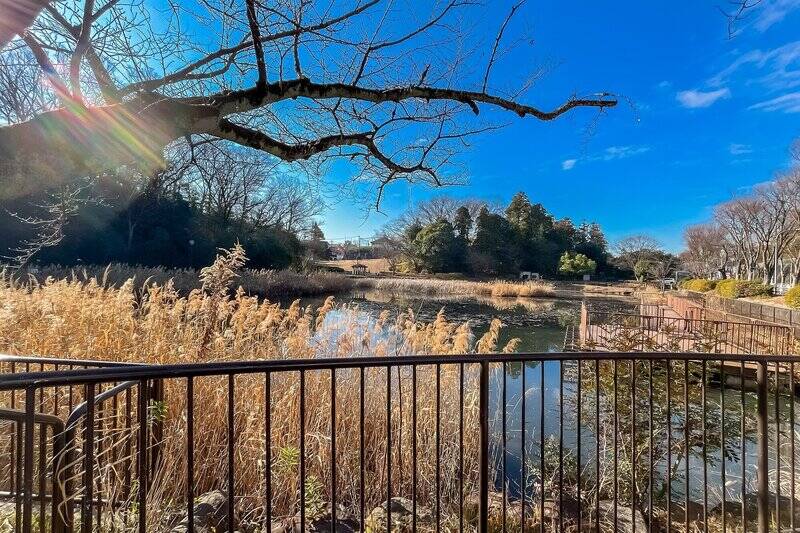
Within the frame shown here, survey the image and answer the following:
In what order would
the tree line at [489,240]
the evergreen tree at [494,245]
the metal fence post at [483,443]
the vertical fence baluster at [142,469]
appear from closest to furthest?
the vertical fence baluster at [142,469]
the metal fence post at [483,443]
the tree line at [489,240]
the evergreen tree at [494,245]

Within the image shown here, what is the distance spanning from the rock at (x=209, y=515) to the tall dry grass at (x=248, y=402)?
0.11m

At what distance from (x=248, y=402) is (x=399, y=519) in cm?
139

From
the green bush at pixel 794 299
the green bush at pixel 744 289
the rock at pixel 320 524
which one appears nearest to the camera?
the rock at pixel 320 524

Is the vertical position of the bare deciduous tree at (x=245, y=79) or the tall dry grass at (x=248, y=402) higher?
the bare deciduous tree at (x=245, y=79)

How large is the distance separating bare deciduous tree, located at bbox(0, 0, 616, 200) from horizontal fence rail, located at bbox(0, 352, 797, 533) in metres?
1.24

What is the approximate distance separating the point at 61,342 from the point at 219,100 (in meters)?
2.28

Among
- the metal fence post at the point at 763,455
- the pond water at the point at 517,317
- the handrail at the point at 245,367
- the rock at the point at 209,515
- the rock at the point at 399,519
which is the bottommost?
the pond water at the point at 517,317

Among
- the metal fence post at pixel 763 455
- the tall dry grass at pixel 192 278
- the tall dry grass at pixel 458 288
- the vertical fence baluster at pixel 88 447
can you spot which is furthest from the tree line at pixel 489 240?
the vertical fence baluster at pixel 88 447

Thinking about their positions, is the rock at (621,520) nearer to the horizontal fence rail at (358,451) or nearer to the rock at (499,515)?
the horizontal fence rail at (358,451)

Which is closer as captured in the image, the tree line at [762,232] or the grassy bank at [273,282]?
the grassy bank at [273,282]

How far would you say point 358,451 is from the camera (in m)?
3.10

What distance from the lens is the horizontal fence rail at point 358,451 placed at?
Answer: 4.13 feet

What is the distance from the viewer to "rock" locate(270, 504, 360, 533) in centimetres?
214

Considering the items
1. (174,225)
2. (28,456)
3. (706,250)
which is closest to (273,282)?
(174,225)
